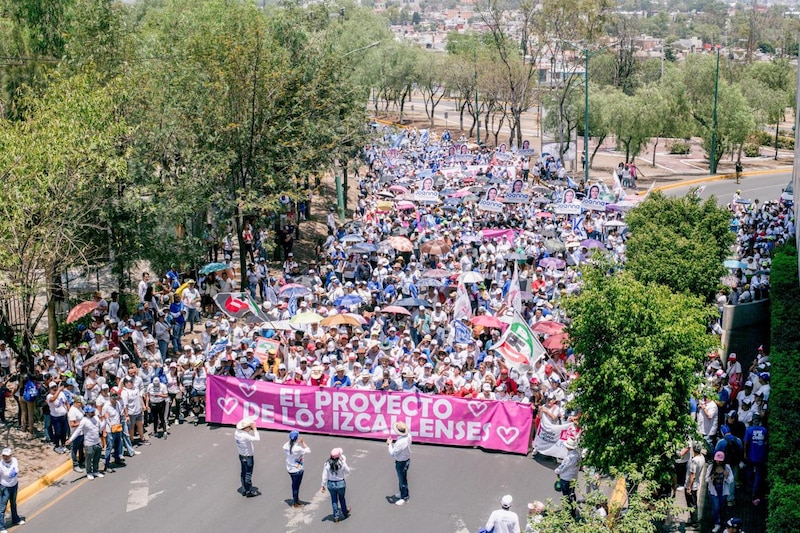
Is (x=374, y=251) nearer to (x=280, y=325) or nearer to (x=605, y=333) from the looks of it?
(x=280, y=325)

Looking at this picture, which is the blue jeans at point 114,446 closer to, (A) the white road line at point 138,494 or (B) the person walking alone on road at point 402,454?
(A) the white road line at point 138,494

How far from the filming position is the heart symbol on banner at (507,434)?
17.8m

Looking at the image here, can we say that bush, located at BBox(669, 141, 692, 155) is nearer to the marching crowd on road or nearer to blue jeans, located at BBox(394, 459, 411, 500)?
the marching crowd on road

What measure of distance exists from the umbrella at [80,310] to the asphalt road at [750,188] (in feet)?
115

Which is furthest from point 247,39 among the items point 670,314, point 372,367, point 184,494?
point 670,314

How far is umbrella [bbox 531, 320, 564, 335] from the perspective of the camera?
2077 cm

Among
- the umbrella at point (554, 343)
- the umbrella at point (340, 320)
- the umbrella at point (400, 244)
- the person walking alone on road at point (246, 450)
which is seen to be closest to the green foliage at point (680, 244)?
the umbrella at point (554, 343)

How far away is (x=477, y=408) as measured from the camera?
58.9 ft

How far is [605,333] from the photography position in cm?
1494

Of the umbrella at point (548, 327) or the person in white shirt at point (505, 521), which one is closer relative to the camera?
the person in white shirt at point (505, 521)

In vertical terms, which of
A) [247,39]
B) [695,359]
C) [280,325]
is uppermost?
[247,39]

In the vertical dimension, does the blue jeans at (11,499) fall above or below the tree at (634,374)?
below

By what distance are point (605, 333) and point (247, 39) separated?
15.5m

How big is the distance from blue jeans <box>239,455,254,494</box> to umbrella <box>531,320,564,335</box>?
24.6ft
